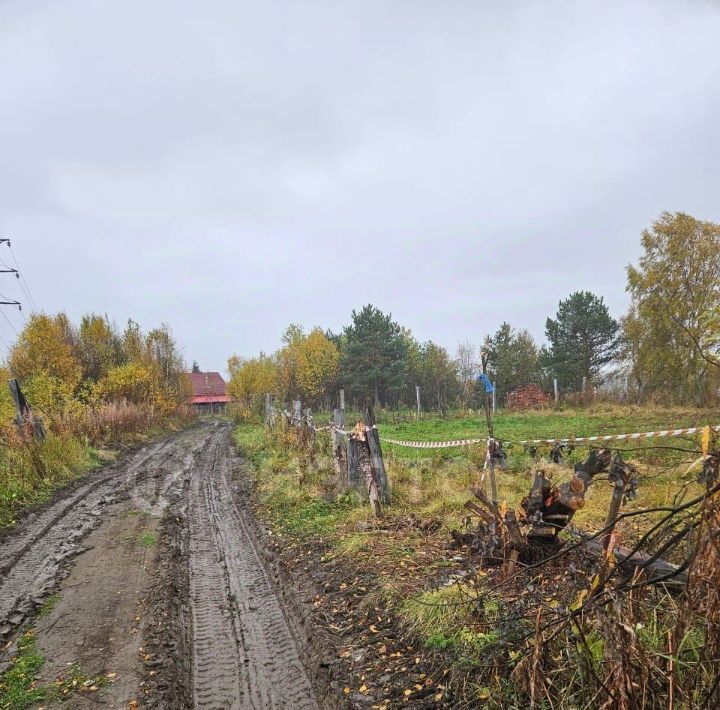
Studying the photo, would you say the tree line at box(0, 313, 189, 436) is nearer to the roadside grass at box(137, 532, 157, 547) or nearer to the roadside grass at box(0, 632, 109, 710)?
the roadside grass at box(137, 532, 157, 547)

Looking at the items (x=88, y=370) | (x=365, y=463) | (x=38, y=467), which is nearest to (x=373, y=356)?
(x=88, y=370)

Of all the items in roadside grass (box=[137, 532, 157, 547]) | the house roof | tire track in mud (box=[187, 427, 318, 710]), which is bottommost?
tire track in mud (box=[187, 427, 318, 710])

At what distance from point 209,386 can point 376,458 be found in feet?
217

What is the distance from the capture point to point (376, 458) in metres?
7.37

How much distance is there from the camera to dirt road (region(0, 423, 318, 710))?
3.57 metres

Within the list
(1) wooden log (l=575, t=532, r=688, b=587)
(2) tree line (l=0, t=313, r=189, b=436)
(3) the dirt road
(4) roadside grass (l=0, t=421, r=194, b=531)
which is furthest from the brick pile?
(1) wooden log (l=575, t=532, r=688, b=587)

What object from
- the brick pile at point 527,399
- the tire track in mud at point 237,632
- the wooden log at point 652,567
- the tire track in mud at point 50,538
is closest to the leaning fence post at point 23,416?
the tire track in mud at point 50,538

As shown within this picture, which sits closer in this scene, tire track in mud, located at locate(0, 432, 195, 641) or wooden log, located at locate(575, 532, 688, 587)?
wooden log, located at locate(575, 532, 688, 587)

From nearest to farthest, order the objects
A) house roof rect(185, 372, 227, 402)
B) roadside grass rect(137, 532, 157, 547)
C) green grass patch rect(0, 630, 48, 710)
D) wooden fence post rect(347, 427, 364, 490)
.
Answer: green grass patch rect(0, 630, 48, 710) → roadside grass rect(137, 532, 157, 547) → wooden fence post rect(347, 427, 364, 490) → house roof rect(185, 372, 227, 402)

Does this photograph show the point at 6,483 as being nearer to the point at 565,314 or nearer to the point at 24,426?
the point at 24,426

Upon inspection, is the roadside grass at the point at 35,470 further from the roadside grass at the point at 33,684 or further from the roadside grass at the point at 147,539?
the roadside grass at the point at 33,684

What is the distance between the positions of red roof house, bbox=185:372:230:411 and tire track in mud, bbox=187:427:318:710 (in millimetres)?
60490

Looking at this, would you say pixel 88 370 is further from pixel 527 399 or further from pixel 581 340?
pixel 581 340

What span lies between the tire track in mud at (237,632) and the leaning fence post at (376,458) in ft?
6.69
